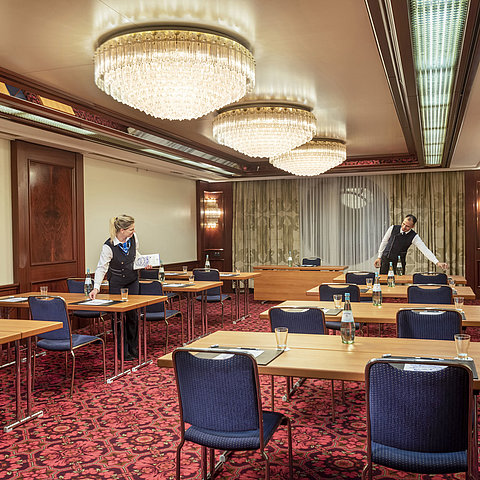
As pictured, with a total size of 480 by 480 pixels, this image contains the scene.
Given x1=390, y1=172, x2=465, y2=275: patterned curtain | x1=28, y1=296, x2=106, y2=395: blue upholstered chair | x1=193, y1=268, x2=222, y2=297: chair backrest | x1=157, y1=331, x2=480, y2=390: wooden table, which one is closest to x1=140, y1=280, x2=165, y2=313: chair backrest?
x1=28, y1=296, x2=106, y2=395: blue upholstered chair

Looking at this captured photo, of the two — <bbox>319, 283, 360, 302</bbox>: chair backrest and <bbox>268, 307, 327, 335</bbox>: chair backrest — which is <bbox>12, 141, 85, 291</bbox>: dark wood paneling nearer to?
<bbox>319, 283, 360, 302</bbox>: chair backrest

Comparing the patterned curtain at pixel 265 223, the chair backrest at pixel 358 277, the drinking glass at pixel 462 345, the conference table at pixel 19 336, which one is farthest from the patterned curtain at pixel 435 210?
the conference table at pixel 19 336

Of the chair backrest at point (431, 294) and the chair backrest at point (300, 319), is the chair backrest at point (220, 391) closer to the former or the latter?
the chair backrest at point (300, 319)

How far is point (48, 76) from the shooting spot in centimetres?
477

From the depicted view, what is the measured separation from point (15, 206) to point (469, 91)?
5583mm

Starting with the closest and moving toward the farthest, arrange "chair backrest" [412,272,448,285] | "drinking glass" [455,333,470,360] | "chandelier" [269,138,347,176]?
1. "drinking glass" [455,333,470,360]
2. "chair backrest" [412,272,448,285]
3. "chandelier" [269,138,347,176]

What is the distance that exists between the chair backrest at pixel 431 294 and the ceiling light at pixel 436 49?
200 cm

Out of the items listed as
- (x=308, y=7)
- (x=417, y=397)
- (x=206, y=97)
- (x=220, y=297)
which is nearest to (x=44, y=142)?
(x=220, y=297)

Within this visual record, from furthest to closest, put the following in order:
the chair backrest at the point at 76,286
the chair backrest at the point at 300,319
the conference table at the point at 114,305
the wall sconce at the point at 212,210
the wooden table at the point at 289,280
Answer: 1. the wall sconce at the point at 212,210
2. the wooden table at the point at 289,280
3. the chair backrest at the point at 76,286
4. the conference table at the point at 114,305
5. the chair backrest at the point at 300,319

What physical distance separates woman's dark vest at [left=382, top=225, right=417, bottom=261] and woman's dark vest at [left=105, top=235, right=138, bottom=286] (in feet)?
13.2

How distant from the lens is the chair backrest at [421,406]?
1990 millimetres

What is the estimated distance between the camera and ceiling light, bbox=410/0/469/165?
128 inches

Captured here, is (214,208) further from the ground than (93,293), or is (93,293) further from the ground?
(214,208)

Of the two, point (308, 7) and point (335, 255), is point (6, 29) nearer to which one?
point (308, 7)
